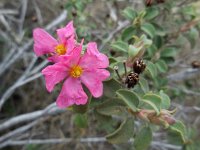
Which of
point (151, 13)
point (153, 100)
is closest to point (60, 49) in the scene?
point (153, 100)

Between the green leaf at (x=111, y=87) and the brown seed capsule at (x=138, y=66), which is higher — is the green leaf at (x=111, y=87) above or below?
below

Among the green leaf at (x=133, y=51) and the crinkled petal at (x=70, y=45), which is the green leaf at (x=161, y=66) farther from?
the crinkled petal at (x=70, y=45)

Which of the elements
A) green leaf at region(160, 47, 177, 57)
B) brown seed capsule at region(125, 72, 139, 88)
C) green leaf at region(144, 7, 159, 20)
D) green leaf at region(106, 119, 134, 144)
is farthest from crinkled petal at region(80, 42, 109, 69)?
green leaf at region(160, 47, 177, 57)

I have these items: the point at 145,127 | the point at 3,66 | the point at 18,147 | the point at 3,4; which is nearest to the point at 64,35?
the point at 145,127

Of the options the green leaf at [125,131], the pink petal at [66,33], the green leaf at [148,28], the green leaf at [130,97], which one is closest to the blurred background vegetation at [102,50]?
the green leaf at [148,28]

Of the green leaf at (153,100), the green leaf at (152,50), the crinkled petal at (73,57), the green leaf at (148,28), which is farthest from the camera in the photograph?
the green leaf at (152,50)
